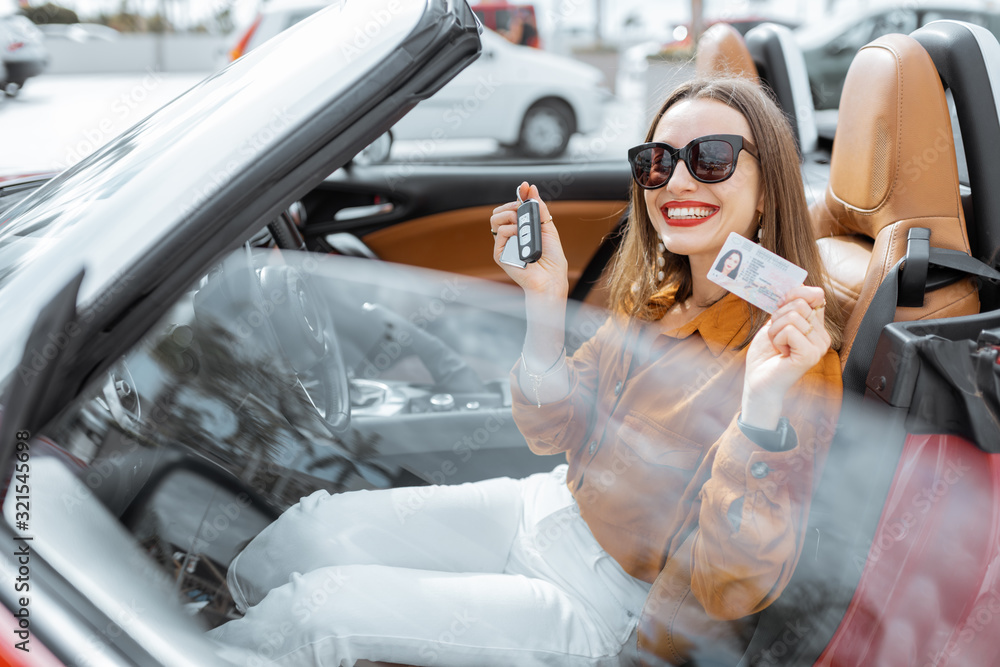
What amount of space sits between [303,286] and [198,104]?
0.71 metres

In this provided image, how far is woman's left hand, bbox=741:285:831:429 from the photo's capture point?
3.15ft

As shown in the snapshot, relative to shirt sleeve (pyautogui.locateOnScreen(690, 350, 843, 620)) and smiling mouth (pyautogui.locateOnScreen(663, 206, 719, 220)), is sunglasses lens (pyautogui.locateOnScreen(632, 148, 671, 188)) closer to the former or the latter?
smiling mouth (pyautogui.locateOnScreen(663, 206, 719, 220))

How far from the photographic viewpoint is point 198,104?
1.09m

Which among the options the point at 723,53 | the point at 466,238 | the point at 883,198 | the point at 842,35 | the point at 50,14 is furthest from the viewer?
the point at 50,14

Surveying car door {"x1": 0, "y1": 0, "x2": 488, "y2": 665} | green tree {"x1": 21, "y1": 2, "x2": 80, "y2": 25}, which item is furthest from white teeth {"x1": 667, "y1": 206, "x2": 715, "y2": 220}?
green tree {"x1": 21, "y1": 2, "x2": 80, "y2": 25}

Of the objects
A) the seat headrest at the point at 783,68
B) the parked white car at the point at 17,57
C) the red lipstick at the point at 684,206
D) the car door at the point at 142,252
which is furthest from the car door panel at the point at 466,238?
the parked white car at the point at 17,57

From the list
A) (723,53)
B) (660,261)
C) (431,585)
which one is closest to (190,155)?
(431,585)

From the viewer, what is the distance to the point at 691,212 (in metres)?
1.24

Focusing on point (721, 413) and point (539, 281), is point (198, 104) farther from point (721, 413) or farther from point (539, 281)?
point (721, 413)

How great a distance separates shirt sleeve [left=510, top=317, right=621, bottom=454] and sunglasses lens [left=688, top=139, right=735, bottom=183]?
389 millimetres

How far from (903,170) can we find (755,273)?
0.48 meters

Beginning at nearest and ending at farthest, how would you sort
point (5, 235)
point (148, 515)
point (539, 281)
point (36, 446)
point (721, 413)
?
point (36, 446)
point (148, 515)
point (5, 235)
point (721, 413)
point (539, 281)

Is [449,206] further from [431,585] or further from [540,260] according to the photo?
[431,585]

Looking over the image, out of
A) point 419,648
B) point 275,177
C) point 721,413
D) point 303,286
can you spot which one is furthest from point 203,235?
point 303,286
